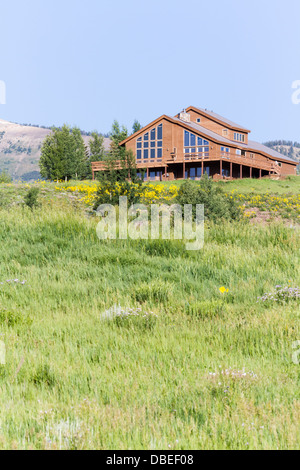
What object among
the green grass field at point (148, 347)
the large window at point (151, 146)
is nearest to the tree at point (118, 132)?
the large window at point (151, 146)

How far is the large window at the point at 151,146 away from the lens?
48844 millimetres

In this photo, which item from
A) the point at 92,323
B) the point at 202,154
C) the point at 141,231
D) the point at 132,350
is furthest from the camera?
the point at 202,154

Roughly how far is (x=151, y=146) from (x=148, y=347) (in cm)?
4652

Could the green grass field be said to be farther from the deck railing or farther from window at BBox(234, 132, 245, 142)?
window at BBox(234, 132, 245, 142)

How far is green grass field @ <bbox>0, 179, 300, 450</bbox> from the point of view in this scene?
2.77m

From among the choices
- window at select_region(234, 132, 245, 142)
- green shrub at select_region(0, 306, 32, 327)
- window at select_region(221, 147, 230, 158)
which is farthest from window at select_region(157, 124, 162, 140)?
green shrub at select_region(0, 306, 32, 327)

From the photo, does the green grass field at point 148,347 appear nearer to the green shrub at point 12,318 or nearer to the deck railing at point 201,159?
the green shrub at point 12,318

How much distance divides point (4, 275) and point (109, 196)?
9460mm

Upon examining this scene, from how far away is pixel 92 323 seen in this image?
16.9 ft

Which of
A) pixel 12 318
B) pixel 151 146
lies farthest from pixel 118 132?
pixel 12 318

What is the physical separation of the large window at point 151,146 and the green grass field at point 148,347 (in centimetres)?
4099
